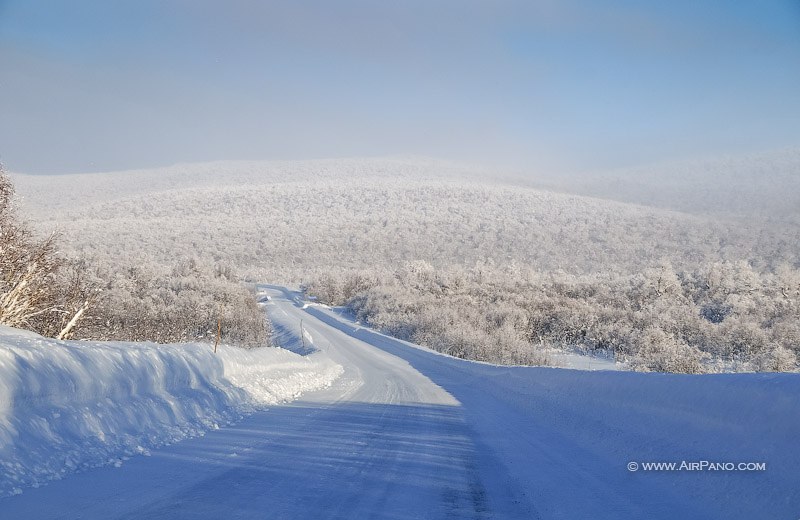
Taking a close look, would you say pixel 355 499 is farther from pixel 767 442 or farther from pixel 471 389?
pixel 471 389

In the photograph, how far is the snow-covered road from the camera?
429cm

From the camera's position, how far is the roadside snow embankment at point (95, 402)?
16.1 ft

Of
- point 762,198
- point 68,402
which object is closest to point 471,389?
point 68,402

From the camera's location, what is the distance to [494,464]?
20.2 ft

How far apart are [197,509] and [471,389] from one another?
437 inches

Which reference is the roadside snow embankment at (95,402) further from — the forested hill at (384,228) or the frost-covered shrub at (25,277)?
the forested hill at (384,228)

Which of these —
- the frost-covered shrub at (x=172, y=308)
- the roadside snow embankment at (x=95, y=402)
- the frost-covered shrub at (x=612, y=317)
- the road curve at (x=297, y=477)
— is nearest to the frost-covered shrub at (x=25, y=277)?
the frost-covered shrub at (x=172, y=308)

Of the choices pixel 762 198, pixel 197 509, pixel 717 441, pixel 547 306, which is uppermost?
pixel 762 198

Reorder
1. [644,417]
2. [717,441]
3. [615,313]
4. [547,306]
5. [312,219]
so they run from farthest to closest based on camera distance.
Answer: [312,219] → [547,306] → [615,313] → [644,417] → [717,441]

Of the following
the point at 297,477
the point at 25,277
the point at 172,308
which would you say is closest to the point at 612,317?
the point at 172,308

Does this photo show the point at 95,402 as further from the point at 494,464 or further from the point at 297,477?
the point at 494,464

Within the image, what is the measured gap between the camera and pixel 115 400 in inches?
261

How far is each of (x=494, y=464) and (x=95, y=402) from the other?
4735 mm

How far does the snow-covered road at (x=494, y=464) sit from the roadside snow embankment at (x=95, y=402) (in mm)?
351
